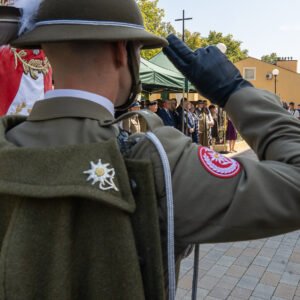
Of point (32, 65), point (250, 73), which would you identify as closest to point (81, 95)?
point (32, 65)

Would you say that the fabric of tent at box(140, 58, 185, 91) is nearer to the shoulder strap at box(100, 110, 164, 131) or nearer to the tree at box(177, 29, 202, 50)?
the shoulder strap at box(100, 110, 164, 131)

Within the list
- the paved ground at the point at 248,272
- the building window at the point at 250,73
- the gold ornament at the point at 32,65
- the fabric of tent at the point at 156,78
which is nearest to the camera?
the gold ornament at the point at 32,65

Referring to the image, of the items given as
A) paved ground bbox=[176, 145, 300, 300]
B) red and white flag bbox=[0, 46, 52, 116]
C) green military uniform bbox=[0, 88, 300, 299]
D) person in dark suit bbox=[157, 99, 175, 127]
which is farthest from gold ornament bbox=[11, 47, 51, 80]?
person in dark suit bbox=[157, 99, 175, 127]

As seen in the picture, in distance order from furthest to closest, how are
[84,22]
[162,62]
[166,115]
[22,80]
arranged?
1. [162,62]
2. [166,115]
3. [22,80]
4. [84,22]

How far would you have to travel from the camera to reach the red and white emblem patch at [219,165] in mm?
884

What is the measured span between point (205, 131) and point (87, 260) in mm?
12099

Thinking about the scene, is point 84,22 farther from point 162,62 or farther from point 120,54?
point 162,62

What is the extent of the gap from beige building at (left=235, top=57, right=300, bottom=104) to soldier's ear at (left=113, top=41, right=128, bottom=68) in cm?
3926

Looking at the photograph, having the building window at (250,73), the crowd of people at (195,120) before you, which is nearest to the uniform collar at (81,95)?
the crowd of people at (195,120)

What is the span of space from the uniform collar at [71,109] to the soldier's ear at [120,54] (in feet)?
0.39

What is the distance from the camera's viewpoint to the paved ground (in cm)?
333

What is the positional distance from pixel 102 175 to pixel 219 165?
0.26 meters

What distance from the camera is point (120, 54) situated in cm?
100

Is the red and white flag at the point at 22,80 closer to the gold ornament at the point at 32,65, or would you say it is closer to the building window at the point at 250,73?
the gold ornament at the point at 32,65
